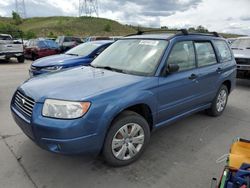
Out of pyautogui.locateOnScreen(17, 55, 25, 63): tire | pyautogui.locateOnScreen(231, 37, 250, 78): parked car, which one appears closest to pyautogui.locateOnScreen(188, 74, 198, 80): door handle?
pyautogui.locateOnScreen(231, 37, 250, 78): parked car

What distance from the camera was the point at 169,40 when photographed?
12.8ft

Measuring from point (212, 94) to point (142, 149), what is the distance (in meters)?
2.16

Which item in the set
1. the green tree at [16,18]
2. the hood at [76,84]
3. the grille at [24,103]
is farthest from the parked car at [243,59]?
the green tree at [16,18]

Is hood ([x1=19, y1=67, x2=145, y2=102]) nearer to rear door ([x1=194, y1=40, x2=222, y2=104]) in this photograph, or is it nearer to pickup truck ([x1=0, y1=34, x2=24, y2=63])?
rear door ([x1=194, y1=40, x2=222, y2=104])

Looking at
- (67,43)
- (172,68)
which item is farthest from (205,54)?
(67,43)

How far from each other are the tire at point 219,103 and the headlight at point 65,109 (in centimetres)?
323

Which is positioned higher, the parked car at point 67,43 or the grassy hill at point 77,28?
the grassy hill at point 77,28

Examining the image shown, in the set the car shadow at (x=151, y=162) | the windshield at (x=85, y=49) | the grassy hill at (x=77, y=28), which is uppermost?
the grassy hill at (x=77, y=28)

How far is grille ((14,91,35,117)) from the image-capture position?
9.91ft

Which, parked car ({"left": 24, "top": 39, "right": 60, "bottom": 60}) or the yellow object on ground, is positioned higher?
parked car ({"left": 24, "top": 39, "right": 60, "bottom": 60})

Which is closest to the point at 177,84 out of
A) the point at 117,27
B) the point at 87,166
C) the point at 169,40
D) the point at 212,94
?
the point at 169,40

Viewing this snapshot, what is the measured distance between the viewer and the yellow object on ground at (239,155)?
2234 mm

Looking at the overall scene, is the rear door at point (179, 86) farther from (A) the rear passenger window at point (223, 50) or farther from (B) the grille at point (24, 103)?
(B) the grille at point (24, 103)

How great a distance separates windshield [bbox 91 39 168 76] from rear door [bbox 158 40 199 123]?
0.21 metres
